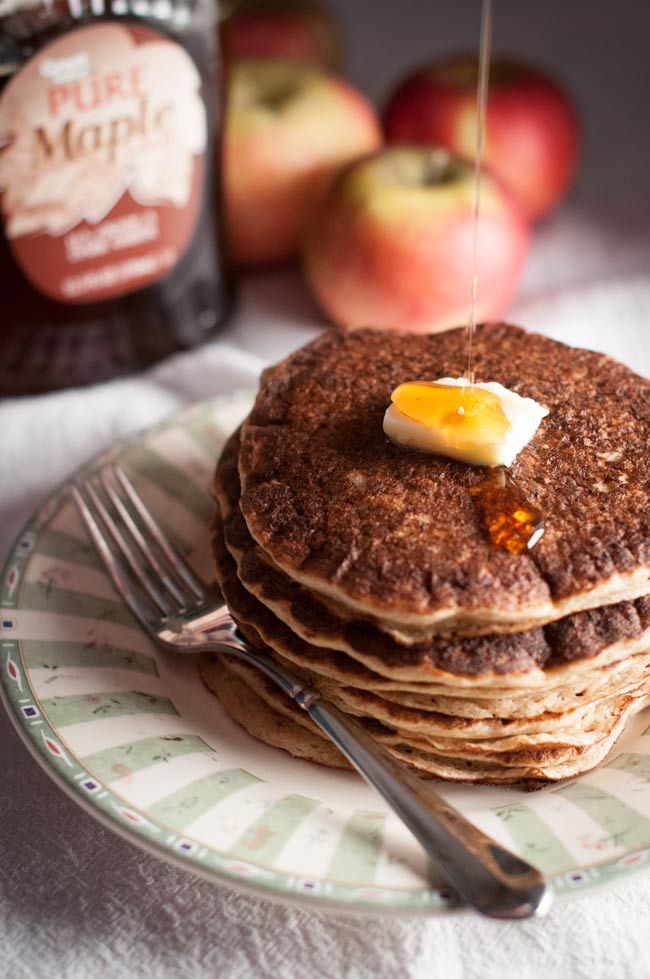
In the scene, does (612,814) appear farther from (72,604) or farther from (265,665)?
(72,604)

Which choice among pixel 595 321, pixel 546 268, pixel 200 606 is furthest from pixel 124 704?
pixel 546 268

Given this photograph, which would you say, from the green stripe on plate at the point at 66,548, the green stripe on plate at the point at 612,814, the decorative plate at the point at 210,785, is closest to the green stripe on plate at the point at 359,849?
the decorative plate at the point at 210,785

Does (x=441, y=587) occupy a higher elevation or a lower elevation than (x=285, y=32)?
lower

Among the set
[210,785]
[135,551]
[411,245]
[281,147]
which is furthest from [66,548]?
[281,147]

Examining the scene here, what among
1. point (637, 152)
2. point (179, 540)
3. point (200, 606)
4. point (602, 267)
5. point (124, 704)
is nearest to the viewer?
point (124, 704)

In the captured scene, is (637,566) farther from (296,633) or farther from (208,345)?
(208,345)

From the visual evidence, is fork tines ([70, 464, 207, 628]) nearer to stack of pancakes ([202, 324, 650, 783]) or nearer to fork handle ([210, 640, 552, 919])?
stack of pancakes ([202, 324, 650, 783])
